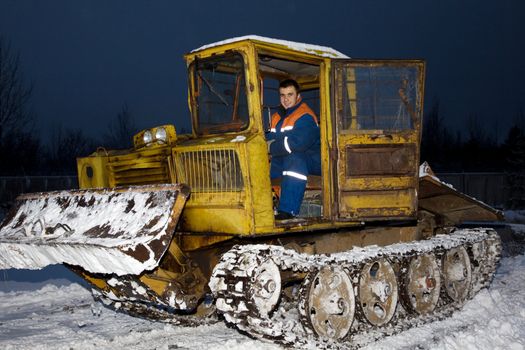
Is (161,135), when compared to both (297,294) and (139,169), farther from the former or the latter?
(297,294)

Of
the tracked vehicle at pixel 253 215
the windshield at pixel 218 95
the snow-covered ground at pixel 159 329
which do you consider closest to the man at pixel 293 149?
the tracked vehicle at pixel 253 215

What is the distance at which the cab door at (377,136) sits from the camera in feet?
22.0

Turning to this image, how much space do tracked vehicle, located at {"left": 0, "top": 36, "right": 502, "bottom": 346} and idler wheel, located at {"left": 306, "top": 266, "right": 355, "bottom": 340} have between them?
0.05ft

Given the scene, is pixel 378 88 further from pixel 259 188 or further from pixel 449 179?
pixel 449 179

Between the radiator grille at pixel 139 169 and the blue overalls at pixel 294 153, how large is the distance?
122 cm

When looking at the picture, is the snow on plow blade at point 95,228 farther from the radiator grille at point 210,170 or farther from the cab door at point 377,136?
the cab door at point 377,136

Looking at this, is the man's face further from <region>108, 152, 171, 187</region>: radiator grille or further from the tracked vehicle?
<region>108, 152, 171, 187</region>: radiator grille

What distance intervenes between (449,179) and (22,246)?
2840 cm

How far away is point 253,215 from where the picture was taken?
5836 mm

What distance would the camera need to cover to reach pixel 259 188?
19.4 ft

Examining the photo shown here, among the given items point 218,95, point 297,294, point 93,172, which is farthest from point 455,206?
point 93,172

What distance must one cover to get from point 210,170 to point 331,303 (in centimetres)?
186

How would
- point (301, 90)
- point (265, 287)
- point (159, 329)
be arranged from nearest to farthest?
point (265, 287), point (159, 329), point (301, 90)

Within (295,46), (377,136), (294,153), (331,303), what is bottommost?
(331,303)
